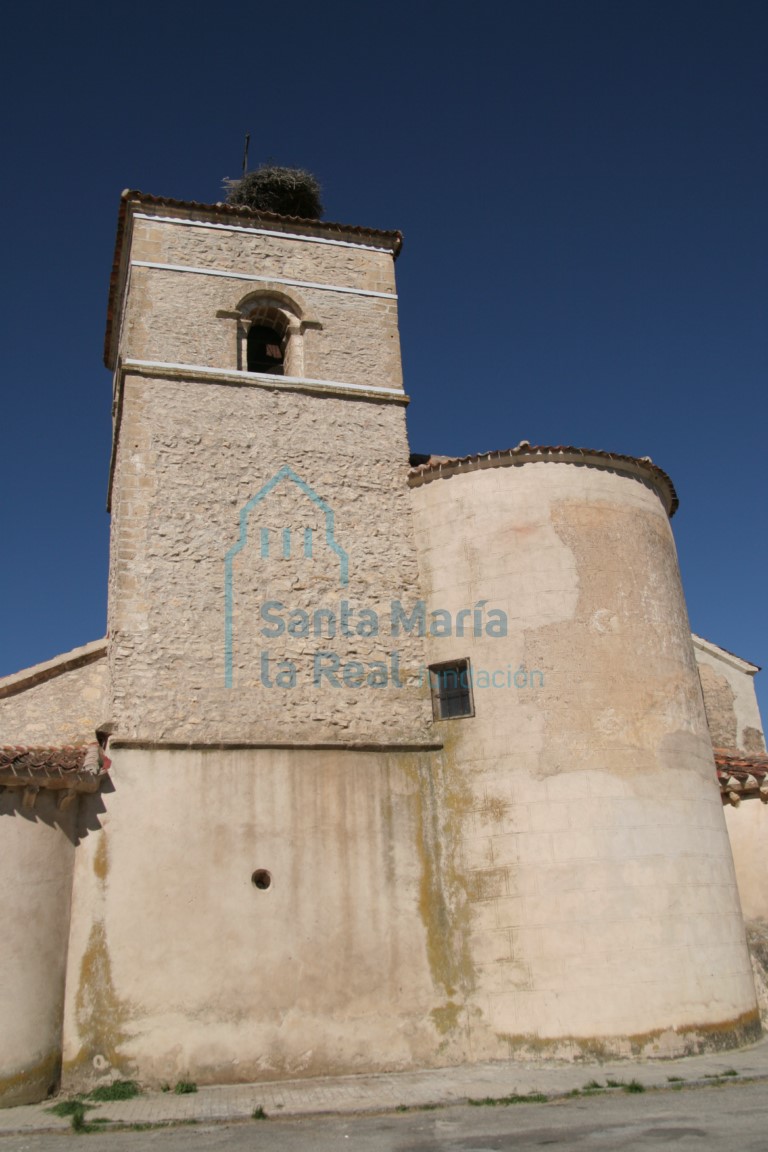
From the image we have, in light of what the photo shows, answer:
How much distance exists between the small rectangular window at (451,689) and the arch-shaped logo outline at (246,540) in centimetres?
186

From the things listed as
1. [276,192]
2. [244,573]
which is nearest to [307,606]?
[244,573]

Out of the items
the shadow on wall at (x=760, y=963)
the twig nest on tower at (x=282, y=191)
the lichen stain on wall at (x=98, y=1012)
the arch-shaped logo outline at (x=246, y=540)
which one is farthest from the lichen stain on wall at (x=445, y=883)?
the twig nest on tower at (x=282, y=191)

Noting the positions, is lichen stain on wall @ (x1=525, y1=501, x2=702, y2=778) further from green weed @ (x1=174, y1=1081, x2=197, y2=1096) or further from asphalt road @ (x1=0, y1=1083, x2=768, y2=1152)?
green weed @ (x1=174, y1=1081, x2=197, y2=1096)

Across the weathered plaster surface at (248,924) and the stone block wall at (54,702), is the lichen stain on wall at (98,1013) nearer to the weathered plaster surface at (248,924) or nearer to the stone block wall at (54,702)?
the weathered plaster surface at (248,924)

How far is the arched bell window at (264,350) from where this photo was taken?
52.4ft

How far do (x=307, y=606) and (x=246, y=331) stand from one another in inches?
192

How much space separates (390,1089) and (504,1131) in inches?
90.6

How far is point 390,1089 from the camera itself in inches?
388

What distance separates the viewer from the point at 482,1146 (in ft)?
24.2

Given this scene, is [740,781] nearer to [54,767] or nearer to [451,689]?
[451,689]

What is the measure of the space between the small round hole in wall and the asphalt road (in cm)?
283

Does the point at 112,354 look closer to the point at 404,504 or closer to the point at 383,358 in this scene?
the point at 383,358

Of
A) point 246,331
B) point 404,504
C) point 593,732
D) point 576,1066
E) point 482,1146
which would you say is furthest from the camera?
point 246,331

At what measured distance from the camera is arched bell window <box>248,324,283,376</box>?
15969mm
